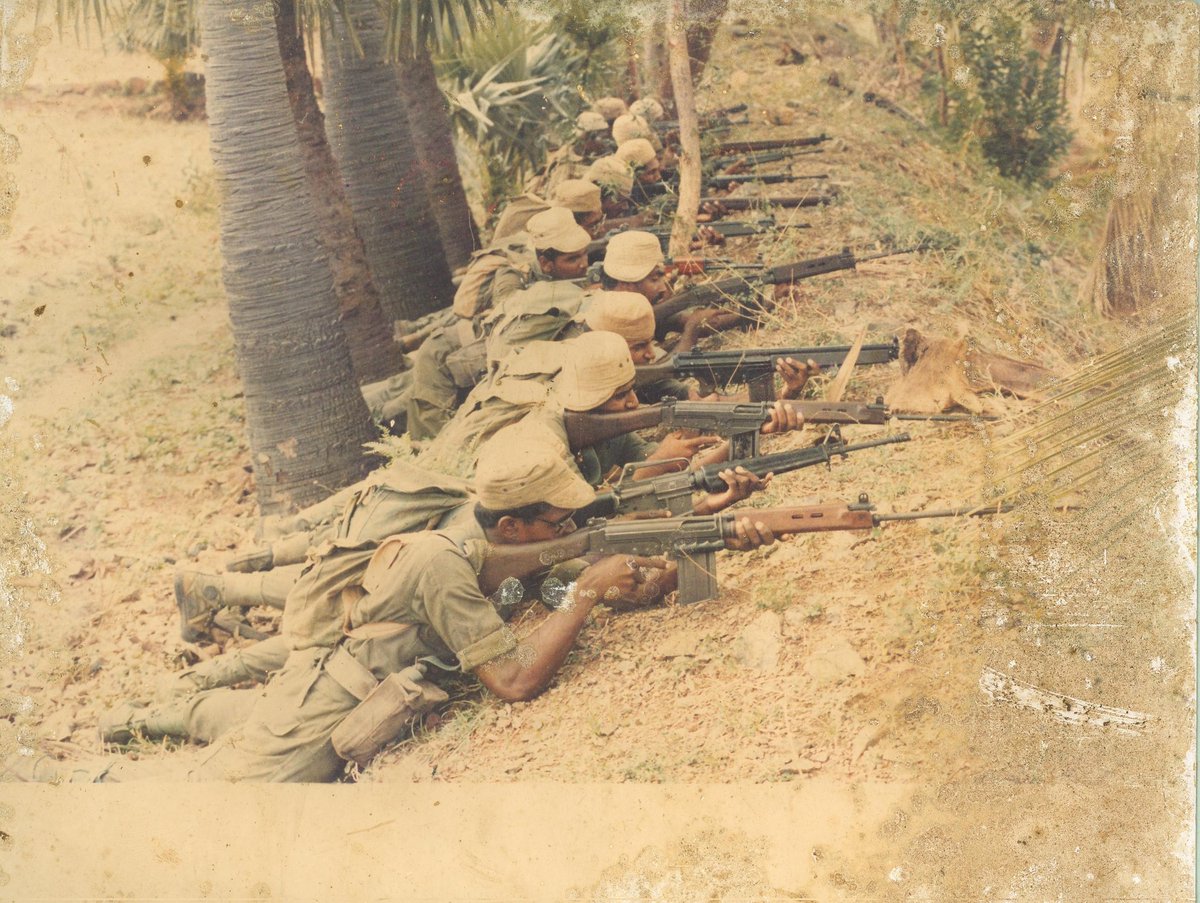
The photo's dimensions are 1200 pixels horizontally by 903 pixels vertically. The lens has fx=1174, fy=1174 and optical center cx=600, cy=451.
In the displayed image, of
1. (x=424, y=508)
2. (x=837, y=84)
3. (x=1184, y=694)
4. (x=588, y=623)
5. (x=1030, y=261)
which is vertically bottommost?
(x=1184, y=694)

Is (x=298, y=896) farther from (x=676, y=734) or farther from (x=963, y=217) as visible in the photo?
(x=963, y=217)

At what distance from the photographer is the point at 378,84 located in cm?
585

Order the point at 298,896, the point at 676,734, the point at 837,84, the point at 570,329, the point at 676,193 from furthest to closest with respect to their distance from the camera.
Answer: the point at 676,193 → the point at 570,329 → the point at 837,84 → the point at 298,896 → the point at 676,734

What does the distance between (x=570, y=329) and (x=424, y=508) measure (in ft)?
5.38

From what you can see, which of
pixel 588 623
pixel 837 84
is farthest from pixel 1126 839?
pixel 837 84

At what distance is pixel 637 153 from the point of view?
739 cm

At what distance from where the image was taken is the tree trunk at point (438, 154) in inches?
240

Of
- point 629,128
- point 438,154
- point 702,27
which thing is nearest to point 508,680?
point 702,27

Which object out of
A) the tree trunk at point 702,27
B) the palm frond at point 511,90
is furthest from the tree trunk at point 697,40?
the palm frond at point 511,90

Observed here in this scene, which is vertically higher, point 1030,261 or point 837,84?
point 837,84

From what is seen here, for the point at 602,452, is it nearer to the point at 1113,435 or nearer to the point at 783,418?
the point at 783,418

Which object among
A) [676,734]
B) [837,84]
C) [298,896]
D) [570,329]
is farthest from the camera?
[570,329]

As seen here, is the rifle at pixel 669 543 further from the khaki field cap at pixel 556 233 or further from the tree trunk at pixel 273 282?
the khaki field cap at pixel 556 233

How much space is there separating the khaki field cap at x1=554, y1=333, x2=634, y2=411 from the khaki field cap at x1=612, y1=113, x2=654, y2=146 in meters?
2.37
